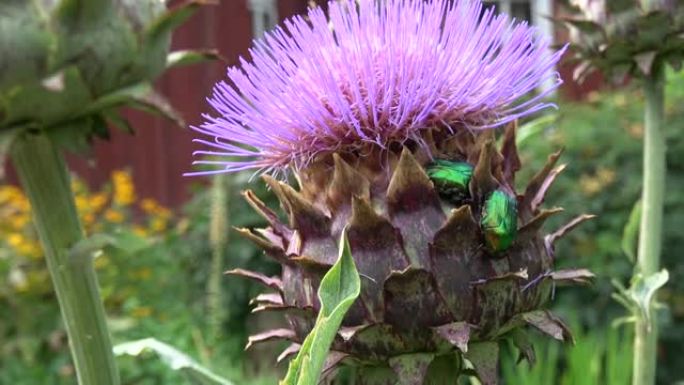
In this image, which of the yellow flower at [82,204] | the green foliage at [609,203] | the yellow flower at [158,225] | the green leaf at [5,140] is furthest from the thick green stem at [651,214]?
the yellow flower at [158,225]

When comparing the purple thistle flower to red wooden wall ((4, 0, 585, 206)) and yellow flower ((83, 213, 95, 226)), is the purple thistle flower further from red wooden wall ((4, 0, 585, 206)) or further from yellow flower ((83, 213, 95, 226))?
red wooden wall ((4, 0, 585, 206))

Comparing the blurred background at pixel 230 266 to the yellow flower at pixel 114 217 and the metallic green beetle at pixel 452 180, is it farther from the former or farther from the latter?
the metallic green beetle at pixel 452 180

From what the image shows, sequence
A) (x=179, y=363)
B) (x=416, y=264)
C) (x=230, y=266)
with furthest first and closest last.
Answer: (x=230, y=266) → (x=179, y=363) → (x=416, y=264)

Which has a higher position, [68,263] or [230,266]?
[68,263]

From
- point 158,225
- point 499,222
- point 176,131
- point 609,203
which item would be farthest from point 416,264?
point 176,131

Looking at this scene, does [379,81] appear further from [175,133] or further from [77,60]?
[175,133]

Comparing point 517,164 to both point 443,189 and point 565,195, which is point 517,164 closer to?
point 443,189

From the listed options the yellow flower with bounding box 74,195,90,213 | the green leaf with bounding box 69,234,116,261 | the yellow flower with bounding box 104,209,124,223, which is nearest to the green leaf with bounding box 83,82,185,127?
the green leaf with bounding box 69,234,116,261
